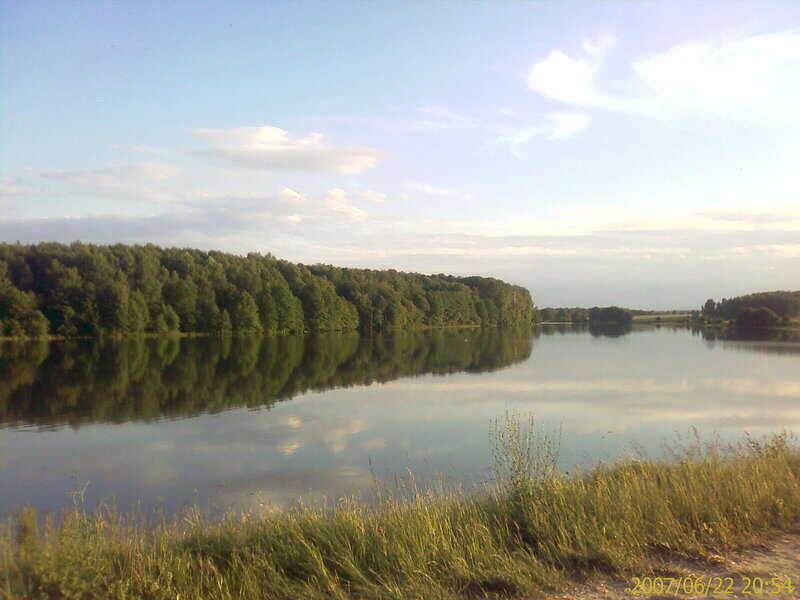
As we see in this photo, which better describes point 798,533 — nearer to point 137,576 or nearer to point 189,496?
point 137,576

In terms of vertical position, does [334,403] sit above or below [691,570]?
below

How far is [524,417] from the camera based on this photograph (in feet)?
55.9

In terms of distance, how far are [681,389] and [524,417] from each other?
33.9ft

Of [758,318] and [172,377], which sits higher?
[758,318]

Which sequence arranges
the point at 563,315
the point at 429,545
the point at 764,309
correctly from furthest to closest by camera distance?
the point at 563,315 → the point at 764,309 → the point at 429,545

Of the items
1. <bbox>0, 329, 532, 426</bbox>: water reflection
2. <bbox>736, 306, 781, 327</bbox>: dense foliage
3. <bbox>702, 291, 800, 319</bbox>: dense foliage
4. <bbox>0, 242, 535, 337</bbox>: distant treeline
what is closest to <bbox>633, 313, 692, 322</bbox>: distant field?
<bbox>702, 291, 800, 319</bbox>: dense foliage

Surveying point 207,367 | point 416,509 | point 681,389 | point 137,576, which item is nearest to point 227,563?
point 137,576

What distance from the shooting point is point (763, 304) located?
Answer: 3593 inches

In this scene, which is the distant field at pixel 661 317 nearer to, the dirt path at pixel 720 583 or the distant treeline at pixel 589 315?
the distant treeline at pixel 589 315

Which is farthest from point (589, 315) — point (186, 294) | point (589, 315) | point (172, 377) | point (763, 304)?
point (172, 377)
